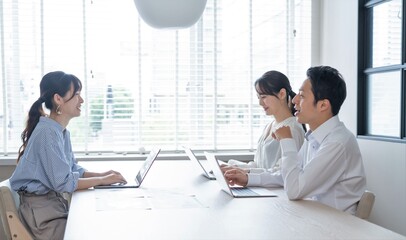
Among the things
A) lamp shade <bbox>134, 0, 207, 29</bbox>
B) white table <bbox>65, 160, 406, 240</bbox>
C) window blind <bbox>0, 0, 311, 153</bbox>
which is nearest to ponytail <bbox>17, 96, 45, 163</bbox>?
white table <bbox>65, 160, 406, 240</bbox>

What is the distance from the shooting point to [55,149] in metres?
2.34

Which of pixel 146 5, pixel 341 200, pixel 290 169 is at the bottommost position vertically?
pixel 341 200

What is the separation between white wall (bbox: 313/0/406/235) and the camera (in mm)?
3410

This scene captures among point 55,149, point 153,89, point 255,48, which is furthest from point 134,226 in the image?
point 255,48

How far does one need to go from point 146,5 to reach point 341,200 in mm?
1109

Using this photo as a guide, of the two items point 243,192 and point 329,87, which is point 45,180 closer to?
point 243,192

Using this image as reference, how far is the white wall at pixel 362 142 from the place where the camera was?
341cm

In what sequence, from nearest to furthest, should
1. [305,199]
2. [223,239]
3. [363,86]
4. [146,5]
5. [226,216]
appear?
[223,239], [226,216], [146,5], [305,199], [363,86]

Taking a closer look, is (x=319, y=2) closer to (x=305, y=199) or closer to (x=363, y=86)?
(x=363, y=86)

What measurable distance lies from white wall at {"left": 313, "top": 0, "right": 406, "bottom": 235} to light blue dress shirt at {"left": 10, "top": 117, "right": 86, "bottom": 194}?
2.16 meters

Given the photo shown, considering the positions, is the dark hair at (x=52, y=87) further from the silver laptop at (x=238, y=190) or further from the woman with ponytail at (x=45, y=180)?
the silver laptop at (x=238, y=190)

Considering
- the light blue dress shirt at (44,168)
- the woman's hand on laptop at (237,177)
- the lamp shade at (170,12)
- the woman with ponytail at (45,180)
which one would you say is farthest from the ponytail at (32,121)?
the woman's hand on laptop at (237,177)

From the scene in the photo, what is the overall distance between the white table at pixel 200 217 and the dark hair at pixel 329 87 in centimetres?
46

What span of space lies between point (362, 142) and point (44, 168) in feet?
8.09
